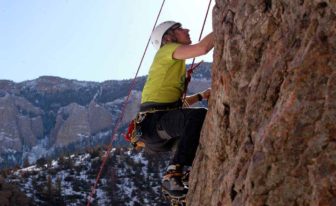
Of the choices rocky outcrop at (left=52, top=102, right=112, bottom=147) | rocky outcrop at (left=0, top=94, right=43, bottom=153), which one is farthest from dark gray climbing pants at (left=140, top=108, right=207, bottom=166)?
rocky outcrop at (left=0, top=94, right=43, bottom=153)

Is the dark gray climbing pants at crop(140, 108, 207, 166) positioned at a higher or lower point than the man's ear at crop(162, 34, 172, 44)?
lower

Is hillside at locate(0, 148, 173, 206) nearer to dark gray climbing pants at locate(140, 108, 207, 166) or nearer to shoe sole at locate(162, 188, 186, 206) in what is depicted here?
dark gray climbing pants at locate(140, 108, 207, 166)

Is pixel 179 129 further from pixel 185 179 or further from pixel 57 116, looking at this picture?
pixel 57 116

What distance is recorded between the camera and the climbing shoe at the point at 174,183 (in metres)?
5.87

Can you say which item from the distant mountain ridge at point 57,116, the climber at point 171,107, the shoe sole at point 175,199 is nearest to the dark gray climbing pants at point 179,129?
the climber at point 171,107

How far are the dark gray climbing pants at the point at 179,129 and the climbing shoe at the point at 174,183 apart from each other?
0.11 meters

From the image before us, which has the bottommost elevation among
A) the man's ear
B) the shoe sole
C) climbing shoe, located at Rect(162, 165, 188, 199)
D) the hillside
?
the hillside

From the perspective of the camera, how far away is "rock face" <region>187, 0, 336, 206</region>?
3543 millimetres

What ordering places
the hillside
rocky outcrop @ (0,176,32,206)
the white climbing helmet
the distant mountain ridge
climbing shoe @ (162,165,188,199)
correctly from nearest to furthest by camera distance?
climbing shoe @ (162,165,188,199), the white climbing helmet, rocky outcrop @ (0,176,32,206), the hillside, the distant mountain ridge

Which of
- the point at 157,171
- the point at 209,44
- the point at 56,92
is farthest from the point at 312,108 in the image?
the point at 56,92

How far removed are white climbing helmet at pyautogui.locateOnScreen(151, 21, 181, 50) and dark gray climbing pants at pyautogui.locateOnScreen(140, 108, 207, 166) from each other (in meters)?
0.93

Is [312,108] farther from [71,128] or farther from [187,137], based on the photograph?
[71,128]

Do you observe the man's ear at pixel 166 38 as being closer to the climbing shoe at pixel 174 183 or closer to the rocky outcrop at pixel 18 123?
the climbing shoe at pixel 174 183

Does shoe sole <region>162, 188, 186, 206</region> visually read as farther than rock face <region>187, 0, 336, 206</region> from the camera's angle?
Yes
